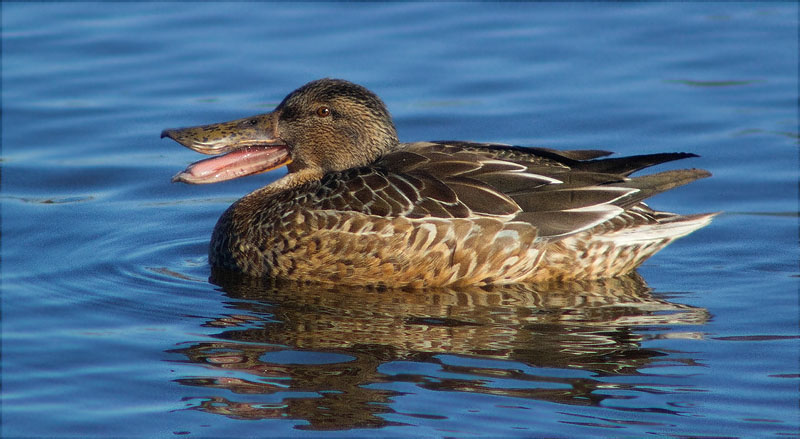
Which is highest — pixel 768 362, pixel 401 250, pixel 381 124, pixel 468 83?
pixel 468 83

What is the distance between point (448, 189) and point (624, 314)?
1.41 meters

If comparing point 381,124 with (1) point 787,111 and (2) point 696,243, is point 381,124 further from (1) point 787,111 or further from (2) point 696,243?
(1) point 787,111

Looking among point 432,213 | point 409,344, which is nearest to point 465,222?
point 432,213

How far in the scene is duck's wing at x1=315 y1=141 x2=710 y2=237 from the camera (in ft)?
27.7

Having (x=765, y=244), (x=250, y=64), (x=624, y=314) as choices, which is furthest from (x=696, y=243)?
(x=250, y=64)

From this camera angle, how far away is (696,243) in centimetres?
957

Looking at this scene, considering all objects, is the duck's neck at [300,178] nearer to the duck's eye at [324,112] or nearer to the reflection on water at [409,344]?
the duck's eye at [324,112]

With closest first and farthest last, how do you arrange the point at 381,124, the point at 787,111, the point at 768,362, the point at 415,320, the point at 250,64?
1. the point at 768,362
2. the point at 415,320
3. the point at 381,124
4. the point at 787,111
5. the point at 250,64

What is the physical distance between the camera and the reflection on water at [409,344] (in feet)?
22.6

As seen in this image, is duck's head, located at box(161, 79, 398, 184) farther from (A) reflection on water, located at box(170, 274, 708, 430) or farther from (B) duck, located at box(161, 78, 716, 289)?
(A) reflection on water, located at box(170, 274, 708, 430)

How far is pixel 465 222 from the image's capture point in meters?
8.43

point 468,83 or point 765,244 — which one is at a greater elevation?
point 468,83

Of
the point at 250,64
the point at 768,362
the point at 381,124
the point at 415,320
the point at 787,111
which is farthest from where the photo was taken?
the point at 250,64

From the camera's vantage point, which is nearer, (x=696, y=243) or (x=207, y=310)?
(x=207, y=310)
